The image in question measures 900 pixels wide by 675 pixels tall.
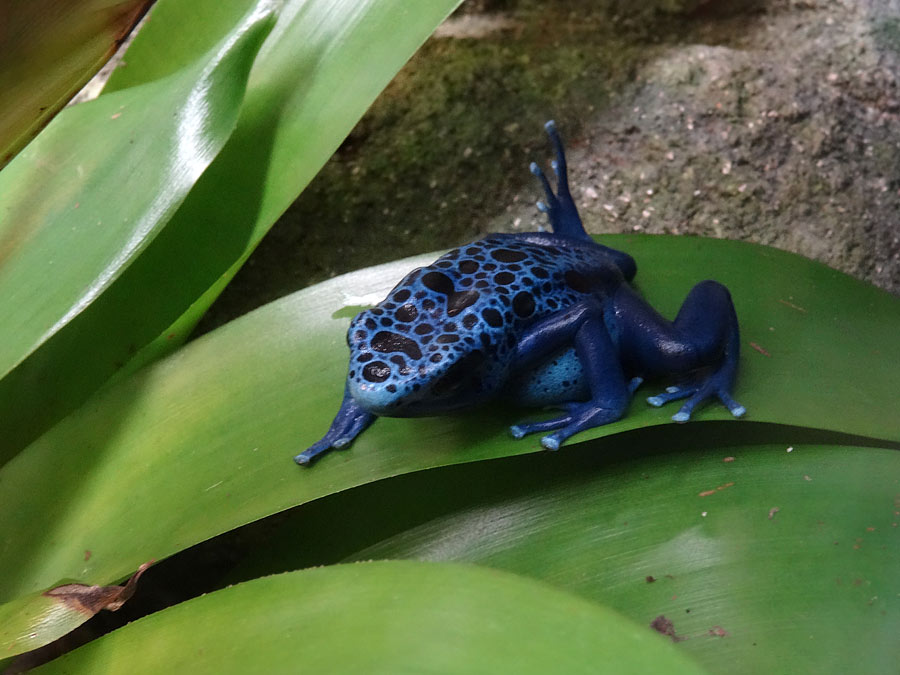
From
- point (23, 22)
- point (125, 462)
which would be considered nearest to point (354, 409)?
point (125, 462)

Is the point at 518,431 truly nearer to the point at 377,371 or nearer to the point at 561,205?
the point at 377,371

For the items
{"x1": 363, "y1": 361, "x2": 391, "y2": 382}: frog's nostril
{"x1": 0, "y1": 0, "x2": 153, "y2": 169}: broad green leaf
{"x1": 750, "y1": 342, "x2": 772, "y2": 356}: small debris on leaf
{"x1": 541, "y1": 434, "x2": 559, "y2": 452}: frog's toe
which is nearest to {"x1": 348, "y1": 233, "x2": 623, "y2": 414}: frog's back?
{"x1": 363, "y1": 361, "x2": 391, "y2": 382}: frog's nostril

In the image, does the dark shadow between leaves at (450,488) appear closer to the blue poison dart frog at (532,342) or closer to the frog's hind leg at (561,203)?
the blue poison dart frog at (532,342)

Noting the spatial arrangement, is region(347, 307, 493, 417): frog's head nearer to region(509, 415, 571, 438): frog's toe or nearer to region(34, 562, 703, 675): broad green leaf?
region(509, 415, 571, 438): frog's toe

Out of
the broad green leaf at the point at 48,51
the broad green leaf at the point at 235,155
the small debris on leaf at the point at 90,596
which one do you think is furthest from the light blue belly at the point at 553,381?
the broad green leaf at the point at 48,51

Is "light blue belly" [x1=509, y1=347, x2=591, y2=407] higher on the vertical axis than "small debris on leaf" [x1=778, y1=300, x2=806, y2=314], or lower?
higher

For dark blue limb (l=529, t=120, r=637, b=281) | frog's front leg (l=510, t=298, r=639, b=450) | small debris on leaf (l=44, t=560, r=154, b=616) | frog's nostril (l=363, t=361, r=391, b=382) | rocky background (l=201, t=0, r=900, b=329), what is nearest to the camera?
small debris on leaf (l=44, t=560, r=154, b=616)
